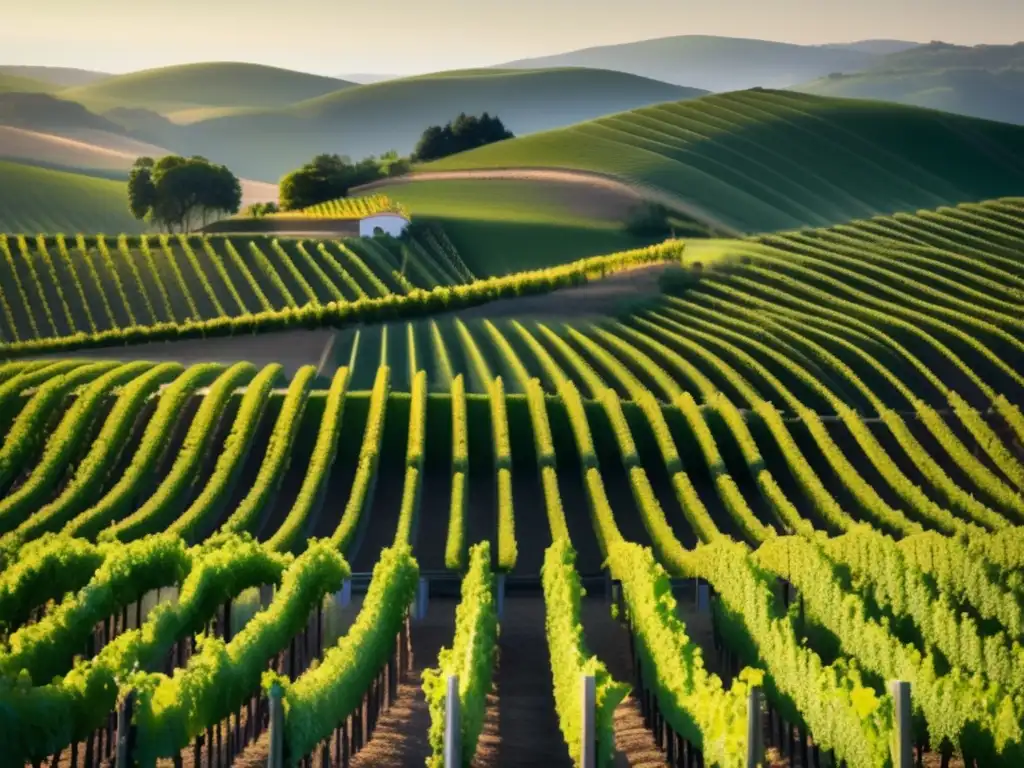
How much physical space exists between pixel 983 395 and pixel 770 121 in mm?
57623

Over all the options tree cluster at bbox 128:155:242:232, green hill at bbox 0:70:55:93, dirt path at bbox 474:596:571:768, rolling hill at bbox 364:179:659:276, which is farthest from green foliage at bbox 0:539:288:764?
green hill at bbox 0:70:55:93

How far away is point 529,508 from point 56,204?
86.9 meters

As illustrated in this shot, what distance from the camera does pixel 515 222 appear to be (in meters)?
80.4

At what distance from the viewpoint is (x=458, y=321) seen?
2229 inches

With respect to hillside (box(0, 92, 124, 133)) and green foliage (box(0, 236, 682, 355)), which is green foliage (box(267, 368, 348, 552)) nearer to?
green foliage (box(0, 236, 682, 355))

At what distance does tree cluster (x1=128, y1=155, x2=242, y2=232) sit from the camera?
10050 centimetres

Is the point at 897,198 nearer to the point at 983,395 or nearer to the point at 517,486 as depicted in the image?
the point at 983,395

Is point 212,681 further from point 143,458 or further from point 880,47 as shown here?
point 880,47

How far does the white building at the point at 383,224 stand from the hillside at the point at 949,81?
77422 millimetres

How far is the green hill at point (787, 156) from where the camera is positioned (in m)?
89.2

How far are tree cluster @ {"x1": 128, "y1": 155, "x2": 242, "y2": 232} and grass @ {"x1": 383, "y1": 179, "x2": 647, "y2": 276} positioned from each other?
1529 cm

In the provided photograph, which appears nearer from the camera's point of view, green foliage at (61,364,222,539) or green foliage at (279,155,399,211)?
green foliage at (61,364,222,539)

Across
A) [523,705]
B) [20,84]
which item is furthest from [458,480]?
[20,84]

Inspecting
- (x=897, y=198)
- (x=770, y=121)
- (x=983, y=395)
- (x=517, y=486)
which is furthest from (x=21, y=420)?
(x=770, y=121)
